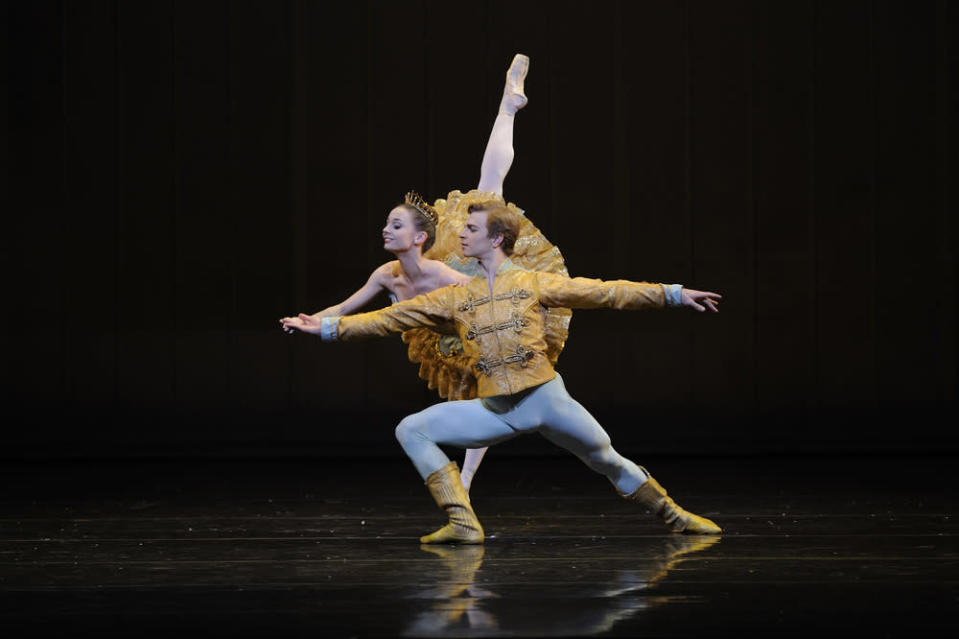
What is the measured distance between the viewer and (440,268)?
13.1 ft

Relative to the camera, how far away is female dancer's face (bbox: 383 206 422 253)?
3887 mm

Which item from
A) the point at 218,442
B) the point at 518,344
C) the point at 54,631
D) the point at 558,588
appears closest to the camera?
the point at 54,631

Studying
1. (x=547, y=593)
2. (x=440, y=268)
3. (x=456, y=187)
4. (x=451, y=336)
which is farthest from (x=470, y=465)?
(x=456, y=187)

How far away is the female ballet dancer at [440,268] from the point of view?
385 centimetres

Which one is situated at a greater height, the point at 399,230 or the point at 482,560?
the point at 399,230

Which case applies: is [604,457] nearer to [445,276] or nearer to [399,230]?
[445,276]

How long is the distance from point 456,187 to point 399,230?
2.54 m

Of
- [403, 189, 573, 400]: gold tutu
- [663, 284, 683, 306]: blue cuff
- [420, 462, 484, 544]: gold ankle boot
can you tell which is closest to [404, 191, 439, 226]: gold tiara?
[403, 189, 573, 400]: gold tutu

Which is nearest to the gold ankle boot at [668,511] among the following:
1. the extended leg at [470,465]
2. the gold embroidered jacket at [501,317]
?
the gold embroidered jacket at [501,317]

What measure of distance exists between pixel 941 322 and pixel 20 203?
493 cm

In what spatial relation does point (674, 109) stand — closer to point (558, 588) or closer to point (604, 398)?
point (604, 398)

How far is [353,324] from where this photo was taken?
3455mm

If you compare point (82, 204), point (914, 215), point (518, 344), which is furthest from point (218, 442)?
point (914, 215)

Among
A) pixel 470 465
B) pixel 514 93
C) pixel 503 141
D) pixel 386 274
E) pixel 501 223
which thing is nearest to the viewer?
pixel 501 223
